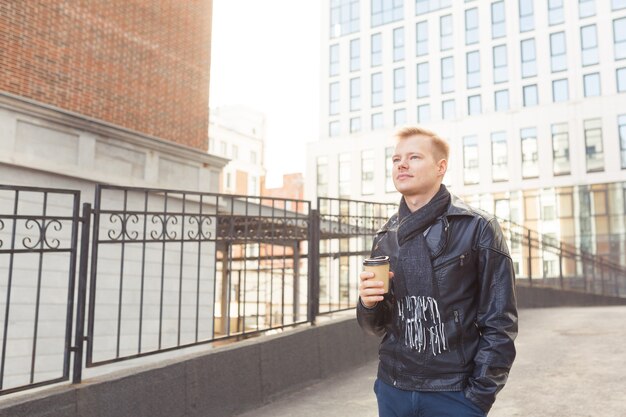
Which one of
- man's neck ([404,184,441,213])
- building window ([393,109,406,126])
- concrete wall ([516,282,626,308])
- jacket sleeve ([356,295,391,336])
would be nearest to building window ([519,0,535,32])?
building window ([393,109,406,126])

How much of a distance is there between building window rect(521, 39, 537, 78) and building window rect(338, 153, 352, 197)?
49.7ft

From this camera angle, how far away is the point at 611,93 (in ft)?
115

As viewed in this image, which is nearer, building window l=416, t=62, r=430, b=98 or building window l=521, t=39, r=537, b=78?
building window l=521, t=39, r=537, b=78

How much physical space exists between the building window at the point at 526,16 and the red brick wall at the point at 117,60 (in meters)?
30.6

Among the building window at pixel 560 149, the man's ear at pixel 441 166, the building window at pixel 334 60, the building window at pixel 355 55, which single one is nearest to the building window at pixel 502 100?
the building window at pixel 560 149

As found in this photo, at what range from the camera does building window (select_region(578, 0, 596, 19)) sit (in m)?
36.2

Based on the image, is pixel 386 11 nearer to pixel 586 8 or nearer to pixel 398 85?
pixel 398 85

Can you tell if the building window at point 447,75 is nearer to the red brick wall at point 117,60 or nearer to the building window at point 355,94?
the building window at point 355,94

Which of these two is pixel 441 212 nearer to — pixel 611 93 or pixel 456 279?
pixel 456 279

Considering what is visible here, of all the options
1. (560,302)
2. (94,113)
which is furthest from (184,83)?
(560,302)

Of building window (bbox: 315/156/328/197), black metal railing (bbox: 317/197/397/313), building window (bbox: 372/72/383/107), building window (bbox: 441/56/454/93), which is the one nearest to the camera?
black metal railing (bbox: 317/197/397/313)

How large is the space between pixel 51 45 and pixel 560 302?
1435cm

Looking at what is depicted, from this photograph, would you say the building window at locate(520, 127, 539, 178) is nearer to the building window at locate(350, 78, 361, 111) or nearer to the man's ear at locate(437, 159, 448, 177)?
the building window at locate(350, 78, 361, 111)

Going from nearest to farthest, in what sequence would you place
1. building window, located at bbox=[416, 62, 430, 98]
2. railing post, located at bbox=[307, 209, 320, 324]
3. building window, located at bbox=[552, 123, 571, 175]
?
railing post, located at bbox=[307, 209, 320, 324] < building window, located at bbox=[552, 123, 571, 175] < building window, located at bbox=[416, 62, 430, 98]
